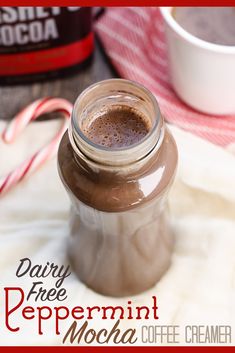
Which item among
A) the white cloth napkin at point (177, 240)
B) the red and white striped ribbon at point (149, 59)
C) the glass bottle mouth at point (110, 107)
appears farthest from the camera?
the red and white striped ribbon at point (149, 59)

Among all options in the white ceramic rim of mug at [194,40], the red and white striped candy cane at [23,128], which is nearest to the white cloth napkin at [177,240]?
the red and white striped candy cane at [23,128]

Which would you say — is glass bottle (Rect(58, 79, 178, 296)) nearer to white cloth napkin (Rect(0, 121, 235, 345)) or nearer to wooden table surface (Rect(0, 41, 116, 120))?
white cloth napkin (Rect(0, 121, 235, 345))

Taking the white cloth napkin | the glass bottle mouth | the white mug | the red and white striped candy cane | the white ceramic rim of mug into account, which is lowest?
the white cloth napkin

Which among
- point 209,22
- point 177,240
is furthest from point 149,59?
point 177,240

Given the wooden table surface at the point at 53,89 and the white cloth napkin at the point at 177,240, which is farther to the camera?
the wooden table surface at the point at 53,89

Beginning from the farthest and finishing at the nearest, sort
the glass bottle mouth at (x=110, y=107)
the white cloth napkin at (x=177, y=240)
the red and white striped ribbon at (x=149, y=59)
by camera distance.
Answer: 1. the red and white striped ribbon at (x=149, y=59)
2. the white cloth napkin at (x=177, y=240)
3. the glass bottle mouth at (x=110, y=107)

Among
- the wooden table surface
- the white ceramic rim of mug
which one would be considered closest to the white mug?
the white ceramic rim of mug

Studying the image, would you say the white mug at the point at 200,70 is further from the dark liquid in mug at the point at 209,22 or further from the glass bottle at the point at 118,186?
the glass bottle at the point at 118,186
